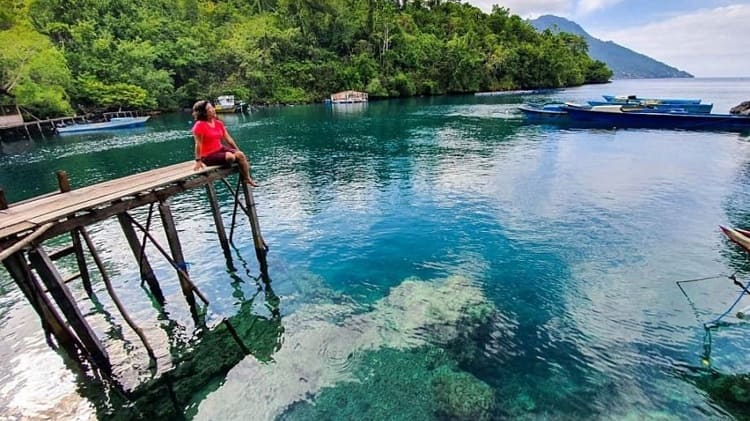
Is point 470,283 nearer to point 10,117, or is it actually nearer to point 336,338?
point 336,338

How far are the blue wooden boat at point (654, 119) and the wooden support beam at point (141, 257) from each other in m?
46.8

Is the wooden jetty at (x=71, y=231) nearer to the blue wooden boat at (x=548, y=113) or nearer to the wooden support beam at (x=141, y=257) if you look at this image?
the wooden support beam at (x=141, y=257)

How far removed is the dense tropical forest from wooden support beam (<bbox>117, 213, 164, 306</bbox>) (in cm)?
5087

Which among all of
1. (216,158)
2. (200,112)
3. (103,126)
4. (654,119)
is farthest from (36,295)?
(103,126)

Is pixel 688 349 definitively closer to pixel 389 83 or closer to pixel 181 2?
pixel 389 83

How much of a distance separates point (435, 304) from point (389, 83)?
Result: 8863cm

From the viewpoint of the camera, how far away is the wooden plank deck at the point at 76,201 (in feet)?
A: 22.3

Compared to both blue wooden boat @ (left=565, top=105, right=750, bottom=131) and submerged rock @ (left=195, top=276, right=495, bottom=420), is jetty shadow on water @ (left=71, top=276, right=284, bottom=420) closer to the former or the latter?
submerged rock @ (left=195, top=276, right=495, bottom=420)

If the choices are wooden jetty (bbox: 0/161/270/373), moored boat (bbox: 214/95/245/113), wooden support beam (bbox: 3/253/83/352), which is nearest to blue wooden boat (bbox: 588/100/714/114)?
wooden jetty (bbox: 0/161/270/373)

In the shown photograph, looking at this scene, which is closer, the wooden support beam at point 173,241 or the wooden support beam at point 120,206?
the wooden support beam at point 120,206

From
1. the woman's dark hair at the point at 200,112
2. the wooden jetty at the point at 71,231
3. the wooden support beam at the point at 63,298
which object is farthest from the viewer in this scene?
the woman's dark hair at the point at 200,112

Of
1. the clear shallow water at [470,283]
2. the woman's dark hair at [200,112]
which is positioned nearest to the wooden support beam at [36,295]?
the clear shallow water at [470,283]

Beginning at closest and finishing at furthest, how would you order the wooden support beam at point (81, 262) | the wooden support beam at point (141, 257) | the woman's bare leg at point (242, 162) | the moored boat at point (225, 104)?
the wooden support beam at point (141, 257) < the wooden support beam at point (81, 262) < the woman's bare leg at point (242, 162) < the moored boat at point (225, 104)

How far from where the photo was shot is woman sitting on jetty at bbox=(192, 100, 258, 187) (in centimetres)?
1020
